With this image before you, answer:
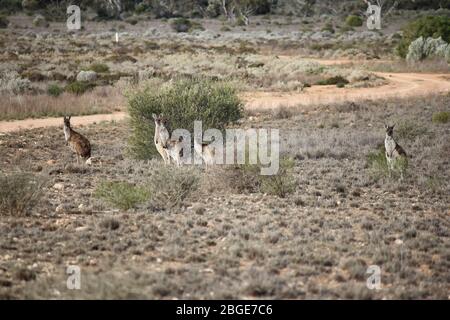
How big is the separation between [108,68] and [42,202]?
84.7 feet

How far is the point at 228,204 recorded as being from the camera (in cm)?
1129

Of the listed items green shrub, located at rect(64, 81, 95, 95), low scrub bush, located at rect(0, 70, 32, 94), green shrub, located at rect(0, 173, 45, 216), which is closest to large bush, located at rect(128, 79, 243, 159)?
green shrub, located at rect(0, 173, 45, 216)

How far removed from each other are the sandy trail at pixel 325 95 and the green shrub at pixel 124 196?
10.4 meters

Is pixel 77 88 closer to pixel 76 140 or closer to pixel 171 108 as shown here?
pixel 171 108

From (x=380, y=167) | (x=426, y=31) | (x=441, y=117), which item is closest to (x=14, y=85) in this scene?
(x=441, y=117)

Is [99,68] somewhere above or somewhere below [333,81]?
above

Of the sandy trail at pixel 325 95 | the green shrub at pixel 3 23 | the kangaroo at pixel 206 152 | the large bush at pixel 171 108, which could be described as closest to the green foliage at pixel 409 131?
the large bush at pixel 171 108

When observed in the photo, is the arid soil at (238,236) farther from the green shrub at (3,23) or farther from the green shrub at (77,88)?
the green shrub at (3,23)

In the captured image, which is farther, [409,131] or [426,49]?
[426,49]

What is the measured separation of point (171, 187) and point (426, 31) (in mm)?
36424

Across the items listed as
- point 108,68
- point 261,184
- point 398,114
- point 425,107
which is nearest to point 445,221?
point 261,184

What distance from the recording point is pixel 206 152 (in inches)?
515

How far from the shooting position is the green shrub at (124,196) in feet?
34.5

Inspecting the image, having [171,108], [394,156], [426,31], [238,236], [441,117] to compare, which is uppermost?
[426,31]
